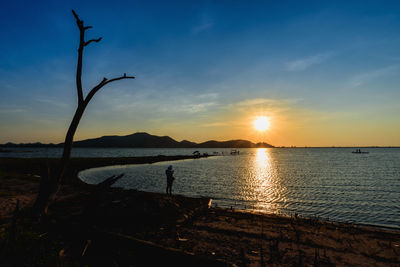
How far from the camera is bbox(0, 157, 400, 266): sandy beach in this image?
733 centimetres

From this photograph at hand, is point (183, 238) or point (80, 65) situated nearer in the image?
point (183, 238)

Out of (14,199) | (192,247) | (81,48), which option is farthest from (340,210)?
(14,199)

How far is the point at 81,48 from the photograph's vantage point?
10555 millimetres

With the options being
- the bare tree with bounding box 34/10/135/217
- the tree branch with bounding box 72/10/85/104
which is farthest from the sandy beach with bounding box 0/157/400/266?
the tree branch with bounding box 72/10/85/104

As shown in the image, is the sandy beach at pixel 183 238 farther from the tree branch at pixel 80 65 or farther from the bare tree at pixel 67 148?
the tree branch at pixel 80 65

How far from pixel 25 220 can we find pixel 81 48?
804 cm

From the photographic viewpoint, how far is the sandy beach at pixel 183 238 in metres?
7.33

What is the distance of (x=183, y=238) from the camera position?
10.1 meters

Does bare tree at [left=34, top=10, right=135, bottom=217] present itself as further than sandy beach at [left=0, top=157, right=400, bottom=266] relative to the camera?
Yes

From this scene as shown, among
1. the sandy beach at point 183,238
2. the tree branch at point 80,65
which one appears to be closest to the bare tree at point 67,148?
the tree branch at point 80,65

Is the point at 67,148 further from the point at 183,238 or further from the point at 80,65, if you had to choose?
the point at 183,238

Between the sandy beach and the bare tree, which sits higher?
the bare tree

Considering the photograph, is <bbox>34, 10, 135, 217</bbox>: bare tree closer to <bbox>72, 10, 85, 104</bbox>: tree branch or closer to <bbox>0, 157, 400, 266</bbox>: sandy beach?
<bbox>72, 10, 85, 104</bbox>: tree branch

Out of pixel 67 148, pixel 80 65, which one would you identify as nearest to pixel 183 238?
pixel 67 148
